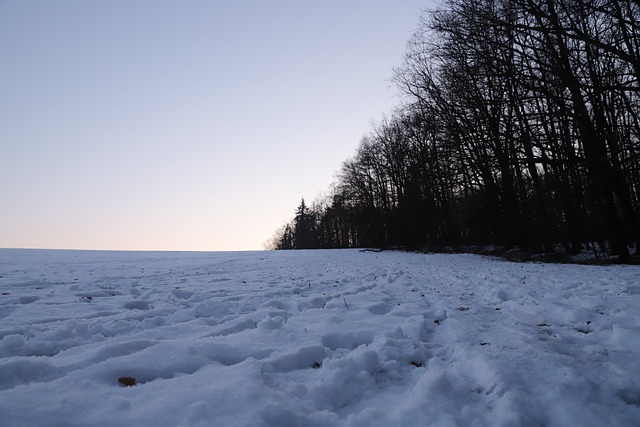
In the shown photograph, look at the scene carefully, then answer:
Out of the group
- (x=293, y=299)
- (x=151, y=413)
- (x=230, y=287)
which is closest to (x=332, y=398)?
(x=151, y=413)

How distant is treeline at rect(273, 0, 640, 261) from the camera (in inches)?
346

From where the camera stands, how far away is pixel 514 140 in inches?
426

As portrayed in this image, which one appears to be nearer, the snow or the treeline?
→ the snow

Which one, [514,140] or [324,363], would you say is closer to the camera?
[324,363]

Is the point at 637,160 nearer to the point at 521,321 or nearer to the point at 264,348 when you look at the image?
the point at 521,321

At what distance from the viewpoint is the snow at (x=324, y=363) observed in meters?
1.69

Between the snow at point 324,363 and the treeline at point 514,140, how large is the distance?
22.9 feet

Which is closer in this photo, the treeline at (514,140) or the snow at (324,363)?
the snow at (324,363)

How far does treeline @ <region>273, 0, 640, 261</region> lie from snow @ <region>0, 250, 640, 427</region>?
6.97 m

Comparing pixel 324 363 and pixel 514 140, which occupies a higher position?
pixel 514 140

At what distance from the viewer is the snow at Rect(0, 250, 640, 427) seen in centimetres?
169

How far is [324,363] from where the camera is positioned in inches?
95.0

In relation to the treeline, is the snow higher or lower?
lower

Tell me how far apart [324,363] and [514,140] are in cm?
1096
